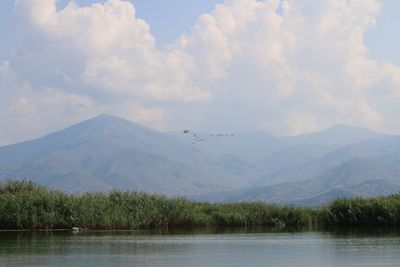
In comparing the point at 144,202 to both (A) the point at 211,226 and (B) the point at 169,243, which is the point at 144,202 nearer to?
(A) the point at 211,226

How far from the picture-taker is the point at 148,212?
145 feet

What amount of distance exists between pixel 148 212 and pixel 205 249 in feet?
45.5

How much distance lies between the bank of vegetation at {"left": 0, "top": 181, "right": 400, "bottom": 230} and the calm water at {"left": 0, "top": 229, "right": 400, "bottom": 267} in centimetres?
272

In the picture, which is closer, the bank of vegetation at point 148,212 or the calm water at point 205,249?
the calm water at point 205,249

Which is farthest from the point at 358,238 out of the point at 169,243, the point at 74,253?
the point at 74,253

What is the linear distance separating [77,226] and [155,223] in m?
4.90

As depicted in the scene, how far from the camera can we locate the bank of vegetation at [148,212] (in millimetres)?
41812

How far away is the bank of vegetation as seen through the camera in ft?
137

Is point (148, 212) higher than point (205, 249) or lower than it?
higher

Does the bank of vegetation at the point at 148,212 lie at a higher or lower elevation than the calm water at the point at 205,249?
higher

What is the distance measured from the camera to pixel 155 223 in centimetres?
4478

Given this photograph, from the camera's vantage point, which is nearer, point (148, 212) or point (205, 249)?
point (205, 249)

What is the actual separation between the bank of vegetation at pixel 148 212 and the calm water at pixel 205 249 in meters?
2.72

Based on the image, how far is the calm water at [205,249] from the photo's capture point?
2625 centimetres
